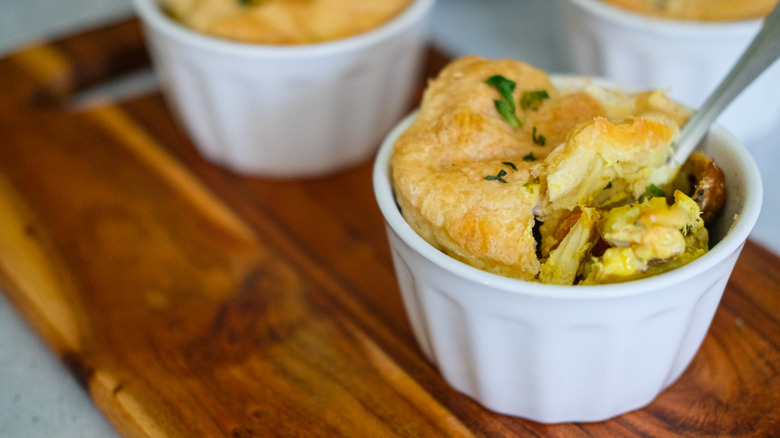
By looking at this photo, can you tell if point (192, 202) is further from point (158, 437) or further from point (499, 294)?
point (499, 294)

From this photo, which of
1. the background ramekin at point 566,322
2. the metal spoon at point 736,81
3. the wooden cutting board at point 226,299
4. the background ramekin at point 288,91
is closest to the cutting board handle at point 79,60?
the wooden cutting board at point 226,299

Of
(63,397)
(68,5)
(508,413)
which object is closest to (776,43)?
(508,413)

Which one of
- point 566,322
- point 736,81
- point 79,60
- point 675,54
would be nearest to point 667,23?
point 675,54

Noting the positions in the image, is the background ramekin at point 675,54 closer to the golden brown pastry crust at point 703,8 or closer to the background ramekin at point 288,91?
the golden brown pastry crust at point 703,8

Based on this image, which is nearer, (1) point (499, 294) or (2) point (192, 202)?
(1) point (499, 294)

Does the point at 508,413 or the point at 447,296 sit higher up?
the point at 447,296

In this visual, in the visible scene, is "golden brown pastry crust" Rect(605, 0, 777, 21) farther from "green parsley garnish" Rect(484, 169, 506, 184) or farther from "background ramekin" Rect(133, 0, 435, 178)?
"green parsley garnish" Rect(484, 169, 506, 184)

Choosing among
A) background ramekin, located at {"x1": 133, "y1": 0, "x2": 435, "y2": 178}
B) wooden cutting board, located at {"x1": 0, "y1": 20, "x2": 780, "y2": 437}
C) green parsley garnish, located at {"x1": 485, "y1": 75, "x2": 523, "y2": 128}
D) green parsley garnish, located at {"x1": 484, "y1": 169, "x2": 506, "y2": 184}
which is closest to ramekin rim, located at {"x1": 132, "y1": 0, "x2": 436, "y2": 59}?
background ramekin, located at {"x1": 133, "y1": 0, "x2": 435, "y2": 178}
